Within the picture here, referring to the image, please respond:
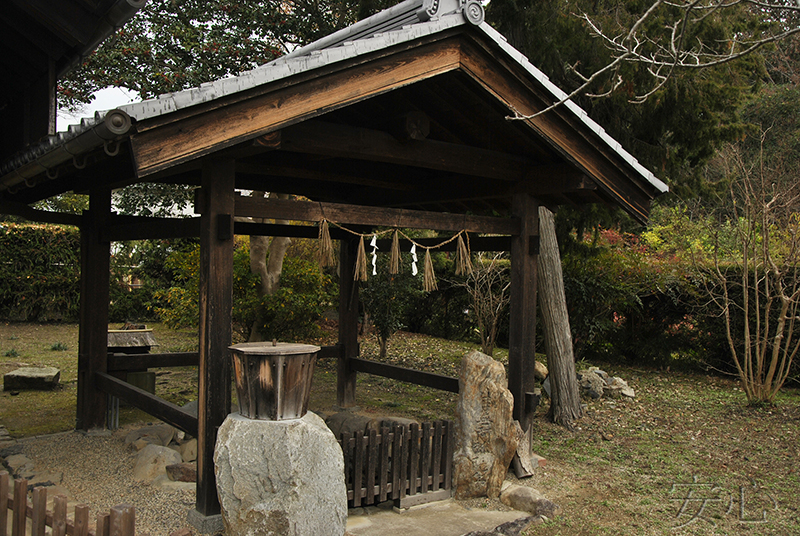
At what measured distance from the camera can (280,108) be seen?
4039mm

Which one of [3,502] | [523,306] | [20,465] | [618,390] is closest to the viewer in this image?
[3,502]

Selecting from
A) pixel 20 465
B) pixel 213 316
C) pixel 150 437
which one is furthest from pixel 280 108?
pixel 20 465

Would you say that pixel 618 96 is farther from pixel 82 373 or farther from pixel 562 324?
pixel 82 373

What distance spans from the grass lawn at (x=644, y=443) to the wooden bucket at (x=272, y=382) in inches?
83.1

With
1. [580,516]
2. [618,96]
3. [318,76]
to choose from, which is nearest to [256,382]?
[318,76]

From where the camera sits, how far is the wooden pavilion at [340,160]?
386 centimetres

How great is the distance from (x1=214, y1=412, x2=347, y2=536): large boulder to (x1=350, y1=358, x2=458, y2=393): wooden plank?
2.15m

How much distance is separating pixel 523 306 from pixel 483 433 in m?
1.32

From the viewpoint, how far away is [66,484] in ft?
17.0

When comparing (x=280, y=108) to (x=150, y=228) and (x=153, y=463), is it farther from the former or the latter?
(x=153, y=463)

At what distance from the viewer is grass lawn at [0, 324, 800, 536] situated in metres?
4.95

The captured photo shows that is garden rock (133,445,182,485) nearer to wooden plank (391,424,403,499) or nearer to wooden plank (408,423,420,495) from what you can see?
wooden plank (391,424,403,499)

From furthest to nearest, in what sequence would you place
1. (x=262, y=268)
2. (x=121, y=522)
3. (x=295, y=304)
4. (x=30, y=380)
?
(x=262, y=268) → (x=295, y=304) → (x=30, y=380) → (x=121, y=522)

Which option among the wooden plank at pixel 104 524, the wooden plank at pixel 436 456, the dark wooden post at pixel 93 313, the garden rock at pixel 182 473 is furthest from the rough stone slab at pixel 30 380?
the wooden plank at pixel 104 524
